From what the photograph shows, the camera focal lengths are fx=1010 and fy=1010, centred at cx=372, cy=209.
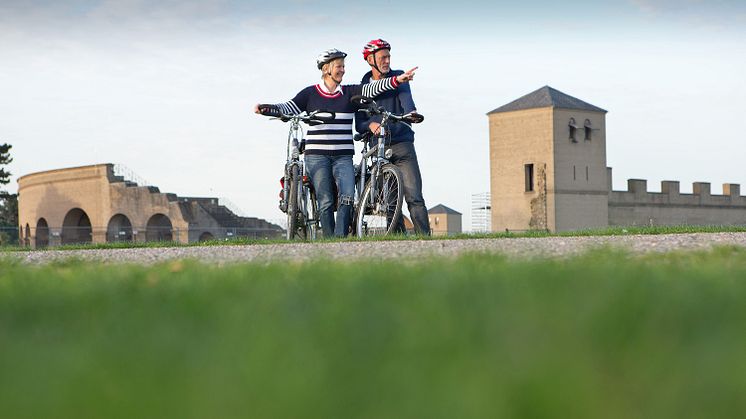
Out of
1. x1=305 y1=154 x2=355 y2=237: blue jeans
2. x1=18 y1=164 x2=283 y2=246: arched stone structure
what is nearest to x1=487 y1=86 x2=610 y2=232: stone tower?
x1=18 y1=164 x2=283 y2=246: arched stone structure

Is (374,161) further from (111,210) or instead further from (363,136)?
(111,210)

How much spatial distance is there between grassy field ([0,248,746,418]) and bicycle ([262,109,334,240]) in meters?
6.58

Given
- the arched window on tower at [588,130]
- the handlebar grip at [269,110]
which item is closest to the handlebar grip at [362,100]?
the handlebar grip at [269,110]

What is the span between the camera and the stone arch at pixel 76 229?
167 ft

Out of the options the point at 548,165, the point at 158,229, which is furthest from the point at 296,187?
the point at 548,165

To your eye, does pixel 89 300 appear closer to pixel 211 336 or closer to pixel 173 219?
pixel 211 336

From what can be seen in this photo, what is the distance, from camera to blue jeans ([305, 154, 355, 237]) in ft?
31.5

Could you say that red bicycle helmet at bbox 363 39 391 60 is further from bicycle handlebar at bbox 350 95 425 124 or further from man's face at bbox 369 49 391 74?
bicycle handlebar at bbox 350 95 425 124

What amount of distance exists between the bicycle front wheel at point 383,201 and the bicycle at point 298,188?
525 millimetres

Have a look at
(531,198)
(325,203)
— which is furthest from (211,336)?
(531,198)

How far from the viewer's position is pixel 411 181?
9844 millimetres

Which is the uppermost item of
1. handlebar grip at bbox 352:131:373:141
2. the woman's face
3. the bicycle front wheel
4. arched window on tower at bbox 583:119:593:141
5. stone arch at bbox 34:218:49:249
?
arched window on tower at bbox 583:119:593:141

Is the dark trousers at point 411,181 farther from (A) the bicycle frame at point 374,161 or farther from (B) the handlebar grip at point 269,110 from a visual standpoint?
(B) the handlebar grip at point 269,110

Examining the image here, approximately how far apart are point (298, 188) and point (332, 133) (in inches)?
24.8
